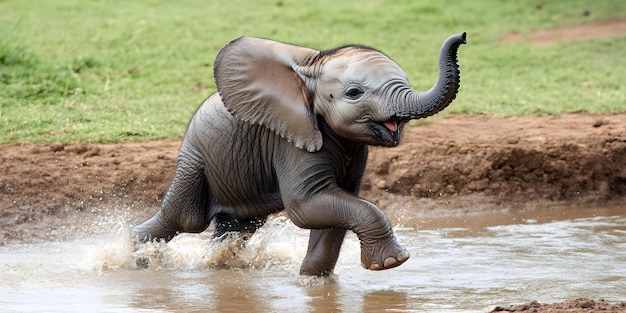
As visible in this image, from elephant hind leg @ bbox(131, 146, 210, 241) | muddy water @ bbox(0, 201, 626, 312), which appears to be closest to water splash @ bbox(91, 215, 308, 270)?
muddy water @ bbox(0, 201, 626, 312)

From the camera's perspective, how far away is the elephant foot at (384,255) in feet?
21.9

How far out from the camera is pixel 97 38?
15.0 metres

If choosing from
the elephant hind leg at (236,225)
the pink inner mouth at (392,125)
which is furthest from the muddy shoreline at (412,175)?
the pink inner mouth at (392,125)

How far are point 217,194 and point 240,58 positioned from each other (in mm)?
991

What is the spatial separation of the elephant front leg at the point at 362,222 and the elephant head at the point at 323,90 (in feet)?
1.10

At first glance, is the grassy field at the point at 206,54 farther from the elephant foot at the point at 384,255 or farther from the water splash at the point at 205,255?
the elephant foot at the point at 384,255

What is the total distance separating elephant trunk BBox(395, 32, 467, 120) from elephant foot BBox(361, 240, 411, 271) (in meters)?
0.74

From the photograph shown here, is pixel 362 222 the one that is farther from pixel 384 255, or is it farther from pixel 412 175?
pixel 412 175

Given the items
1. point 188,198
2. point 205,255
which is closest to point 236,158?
point 188,198

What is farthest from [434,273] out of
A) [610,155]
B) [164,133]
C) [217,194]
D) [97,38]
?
[97,38]

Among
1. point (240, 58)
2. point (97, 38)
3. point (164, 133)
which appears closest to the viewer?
point (240, 58)

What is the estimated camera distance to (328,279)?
7.40 m

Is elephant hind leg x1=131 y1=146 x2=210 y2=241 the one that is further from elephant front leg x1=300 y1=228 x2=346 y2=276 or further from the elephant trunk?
the elephant trunk

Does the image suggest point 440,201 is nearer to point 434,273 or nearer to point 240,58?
point 434,273
